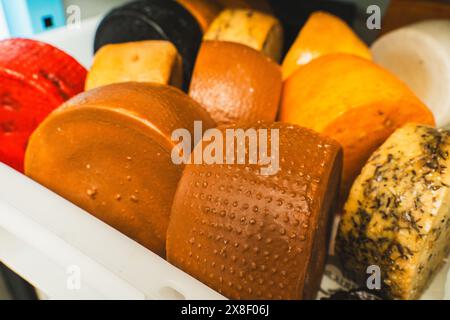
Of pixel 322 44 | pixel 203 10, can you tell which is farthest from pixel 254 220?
pixel 203 10

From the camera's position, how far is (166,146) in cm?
47

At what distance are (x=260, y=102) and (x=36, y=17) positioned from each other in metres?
0.85

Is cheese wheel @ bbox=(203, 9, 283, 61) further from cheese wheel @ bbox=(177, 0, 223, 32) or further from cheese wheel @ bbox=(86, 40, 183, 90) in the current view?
cheese wheel @ bbox=(86, 40, 183, 90)

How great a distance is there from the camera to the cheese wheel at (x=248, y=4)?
2.92ft

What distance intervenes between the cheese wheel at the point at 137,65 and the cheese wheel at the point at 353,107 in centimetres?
21

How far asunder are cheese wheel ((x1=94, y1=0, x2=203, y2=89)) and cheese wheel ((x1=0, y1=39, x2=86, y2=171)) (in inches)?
7.0

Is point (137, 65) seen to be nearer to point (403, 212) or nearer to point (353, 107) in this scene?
point (353, 107)

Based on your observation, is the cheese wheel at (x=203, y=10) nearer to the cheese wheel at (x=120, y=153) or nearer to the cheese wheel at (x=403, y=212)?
the cheese wheel at (x=120, y=153)

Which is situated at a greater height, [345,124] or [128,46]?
[128,46]

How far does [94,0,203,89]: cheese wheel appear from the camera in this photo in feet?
2.56

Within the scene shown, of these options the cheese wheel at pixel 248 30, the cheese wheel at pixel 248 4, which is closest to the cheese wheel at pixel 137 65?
the cheese wheel at pixel 248 30

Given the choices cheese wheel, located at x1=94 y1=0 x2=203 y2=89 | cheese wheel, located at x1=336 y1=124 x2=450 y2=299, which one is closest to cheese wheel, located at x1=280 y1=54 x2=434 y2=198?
cheese wheel, located at x1=336 y1=124 x2=450 y2=299
